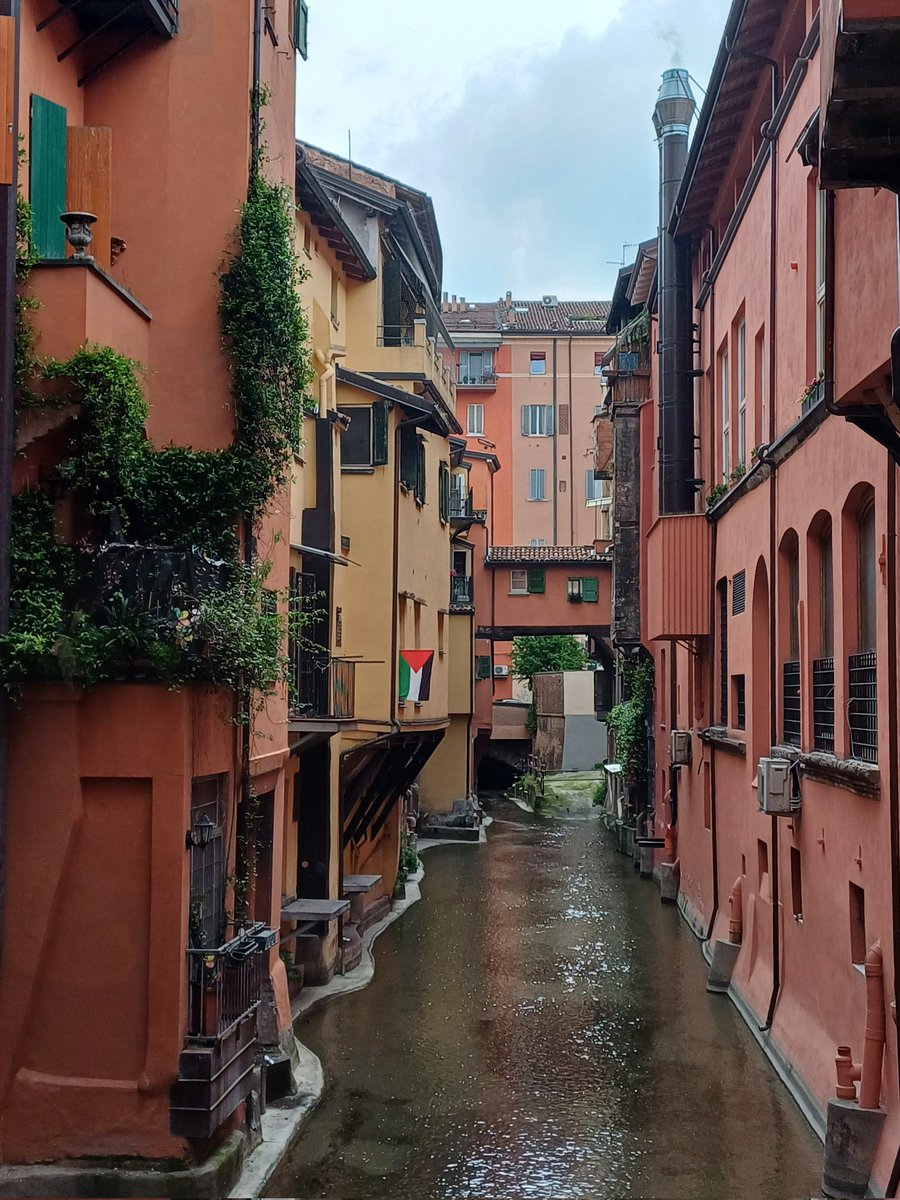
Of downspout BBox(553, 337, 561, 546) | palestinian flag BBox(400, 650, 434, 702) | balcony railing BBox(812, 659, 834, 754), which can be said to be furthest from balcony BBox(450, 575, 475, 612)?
downspout BBox(553, 337, 561, 546)

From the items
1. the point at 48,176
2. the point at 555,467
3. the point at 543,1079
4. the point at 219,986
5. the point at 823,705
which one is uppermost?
the point at 555,467

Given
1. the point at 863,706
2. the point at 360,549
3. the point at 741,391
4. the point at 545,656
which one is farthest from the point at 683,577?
the point at 545,656

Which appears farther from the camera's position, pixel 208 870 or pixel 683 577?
pixel 683 577

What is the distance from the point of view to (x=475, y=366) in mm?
67688

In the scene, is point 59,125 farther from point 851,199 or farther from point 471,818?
point 471,818

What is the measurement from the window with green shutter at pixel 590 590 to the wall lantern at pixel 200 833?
111 feet

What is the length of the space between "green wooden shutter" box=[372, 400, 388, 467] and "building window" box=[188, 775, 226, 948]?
1121 cm

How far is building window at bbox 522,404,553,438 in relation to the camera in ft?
221

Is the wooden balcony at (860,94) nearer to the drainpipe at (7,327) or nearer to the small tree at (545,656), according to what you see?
the drainpipe at (7,327)

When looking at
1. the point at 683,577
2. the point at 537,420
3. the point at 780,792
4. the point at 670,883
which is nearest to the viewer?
the point at 780,792

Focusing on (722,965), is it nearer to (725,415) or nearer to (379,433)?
(725,415)

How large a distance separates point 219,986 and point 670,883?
1676cm

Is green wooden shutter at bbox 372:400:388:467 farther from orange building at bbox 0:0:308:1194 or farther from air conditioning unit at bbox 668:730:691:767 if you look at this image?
orange building at bbox 0:0:308:1194

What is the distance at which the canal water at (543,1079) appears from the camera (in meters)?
11.0
